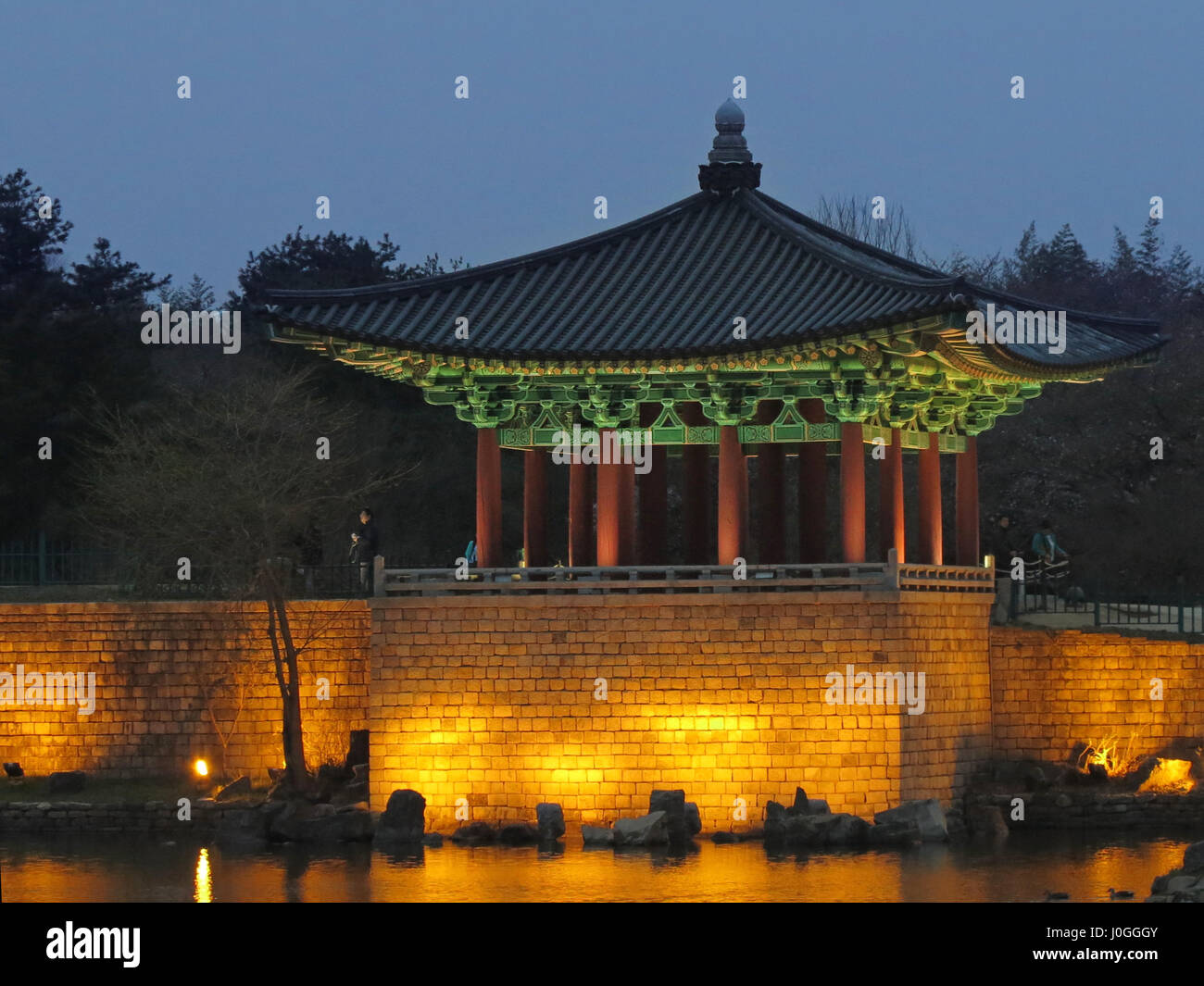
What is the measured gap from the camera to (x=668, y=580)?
29.4 meters

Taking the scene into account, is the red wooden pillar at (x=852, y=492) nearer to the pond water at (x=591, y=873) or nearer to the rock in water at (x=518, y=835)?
the pond water at (x=591, y=873)

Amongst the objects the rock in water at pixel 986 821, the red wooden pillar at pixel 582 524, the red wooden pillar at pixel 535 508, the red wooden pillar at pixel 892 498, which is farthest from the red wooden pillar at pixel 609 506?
the rock in water at pixel 986 821

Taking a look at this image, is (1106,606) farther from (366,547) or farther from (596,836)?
(366,547)

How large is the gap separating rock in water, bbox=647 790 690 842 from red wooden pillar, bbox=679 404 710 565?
4583mm

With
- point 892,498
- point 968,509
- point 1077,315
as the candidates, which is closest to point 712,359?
point 892,498

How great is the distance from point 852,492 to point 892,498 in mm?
1396

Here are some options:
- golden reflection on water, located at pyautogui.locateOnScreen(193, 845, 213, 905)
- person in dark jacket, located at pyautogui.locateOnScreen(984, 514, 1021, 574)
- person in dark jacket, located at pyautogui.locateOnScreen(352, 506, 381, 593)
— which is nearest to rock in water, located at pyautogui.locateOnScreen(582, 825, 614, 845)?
golden reflection on water, located at pyautogui.locateOnScreen(193, 845, 213, 905)

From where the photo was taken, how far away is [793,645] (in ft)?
94.7

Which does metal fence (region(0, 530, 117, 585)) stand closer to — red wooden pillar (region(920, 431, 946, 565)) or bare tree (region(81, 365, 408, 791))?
bare tree (region(81, 365, 408, 791))

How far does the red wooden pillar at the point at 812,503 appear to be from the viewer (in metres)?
31.6
